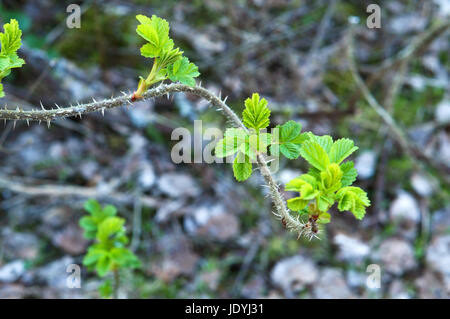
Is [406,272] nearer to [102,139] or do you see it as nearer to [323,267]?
[323,267]

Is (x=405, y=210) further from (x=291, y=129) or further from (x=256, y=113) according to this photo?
(x=256, y=113)

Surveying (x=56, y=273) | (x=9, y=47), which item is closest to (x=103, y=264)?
(x=56, y=273)

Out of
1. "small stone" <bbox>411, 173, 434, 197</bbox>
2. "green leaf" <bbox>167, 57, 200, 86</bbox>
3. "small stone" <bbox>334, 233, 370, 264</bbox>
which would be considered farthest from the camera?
"small stone" <bbox>411, 173, 434, 197</bbox>

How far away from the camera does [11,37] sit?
1093mm

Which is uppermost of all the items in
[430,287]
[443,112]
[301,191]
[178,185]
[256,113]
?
[443,112]

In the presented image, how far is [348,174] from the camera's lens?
1188mm

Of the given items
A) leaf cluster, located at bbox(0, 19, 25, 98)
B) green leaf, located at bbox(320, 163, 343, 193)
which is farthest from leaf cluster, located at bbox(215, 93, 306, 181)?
leaf cluster, located at bbox(0, 19, 25, 98)

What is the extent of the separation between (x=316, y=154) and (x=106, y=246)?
3.96 feet

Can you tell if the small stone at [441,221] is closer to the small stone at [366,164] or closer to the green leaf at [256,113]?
the small stone at [366,164]

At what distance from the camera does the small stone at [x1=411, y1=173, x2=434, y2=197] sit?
114 inches

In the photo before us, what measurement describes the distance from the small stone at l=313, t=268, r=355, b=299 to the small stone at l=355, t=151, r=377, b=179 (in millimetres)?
812

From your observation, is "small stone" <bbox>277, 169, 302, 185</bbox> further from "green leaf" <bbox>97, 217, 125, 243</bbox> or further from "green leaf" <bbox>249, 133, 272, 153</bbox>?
"green leaf" <bbox>249, 133, 272, 153</bbox>

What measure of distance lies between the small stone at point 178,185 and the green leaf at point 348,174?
5.78 feet

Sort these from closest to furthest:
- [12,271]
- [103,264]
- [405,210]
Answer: [103,264] < [12,271] < [405,210]
